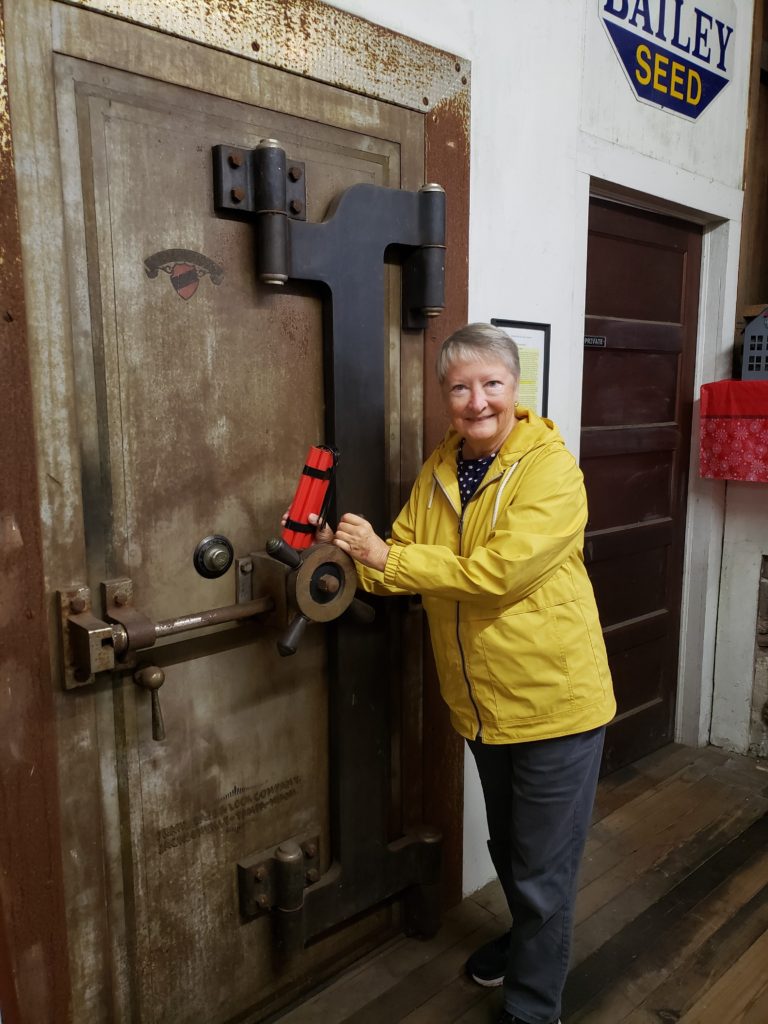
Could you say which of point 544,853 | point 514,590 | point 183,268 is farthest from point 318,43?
point 544,853

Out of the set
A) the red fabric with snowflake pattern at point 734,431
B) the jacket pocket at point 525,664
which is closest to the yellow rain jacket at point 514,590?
the jacket pocket at point 525,664

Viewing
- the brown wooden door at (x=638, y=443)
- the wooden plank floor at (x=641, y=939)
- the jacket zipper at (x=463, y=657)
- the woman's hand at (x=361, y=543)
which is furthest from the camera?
the brown wooden door at (x=638, y=443)

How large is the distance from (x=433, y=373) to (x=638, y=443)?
3.57 feet

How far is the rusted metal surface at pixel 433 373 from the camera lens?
1694 millimetres

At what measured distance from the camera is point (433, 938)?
6.22 feet

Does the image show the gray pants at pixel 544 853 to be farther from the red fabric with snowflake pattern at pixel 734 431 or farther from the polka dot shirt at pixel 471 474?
the red fabric with snowflake pattern at pixel 734 431

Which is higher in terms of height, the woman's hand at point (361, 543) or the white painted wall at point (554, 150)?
the white painted wall at point (554, 150)

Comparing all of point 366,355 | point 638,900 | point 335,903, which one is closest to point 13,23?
point 366,355

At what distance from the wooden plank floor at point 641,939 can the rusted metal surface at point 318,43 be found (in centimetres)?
190

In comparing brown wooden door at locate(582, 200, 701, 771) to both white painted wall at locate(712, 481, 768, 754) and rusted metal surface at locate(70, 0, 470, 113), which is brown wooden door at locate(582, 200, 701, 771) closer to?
white painted wall at locate(712, 481, 768, 754)

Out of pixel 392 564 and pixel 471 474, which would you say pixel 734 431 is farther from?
pixel 392 564

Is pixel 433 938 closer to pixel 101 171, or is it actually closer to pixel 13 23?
pixel 101 171

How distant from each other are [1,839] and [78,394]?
2.38ft

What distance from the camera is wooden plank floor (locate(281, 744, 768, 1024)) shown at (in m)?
1.69
